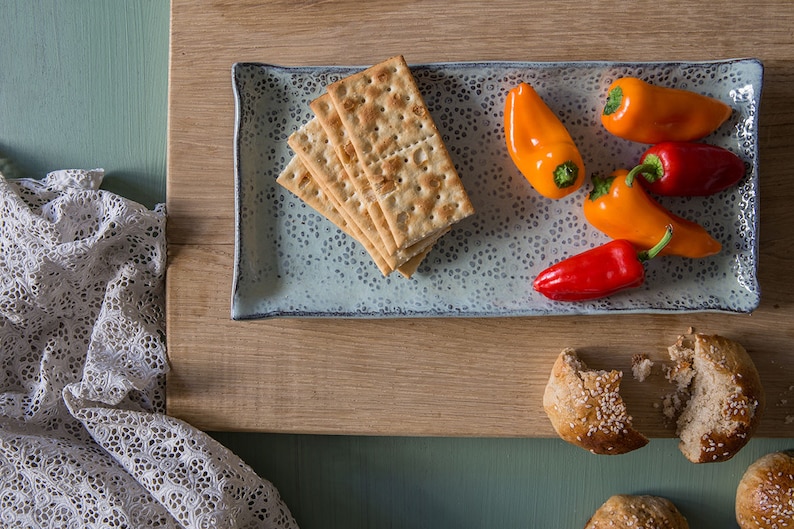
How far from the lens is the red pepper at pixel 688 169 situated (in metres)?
1.70

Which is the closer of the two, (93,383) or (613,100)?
(613,100)

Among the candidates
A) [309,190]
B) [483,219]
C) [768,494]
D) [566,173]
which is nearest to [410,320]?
[483,219]

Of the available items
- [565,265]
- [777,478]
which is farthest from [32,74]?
[777,478]

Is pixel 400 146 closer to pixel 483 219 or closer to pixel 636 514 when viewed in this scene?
pixel 483 219

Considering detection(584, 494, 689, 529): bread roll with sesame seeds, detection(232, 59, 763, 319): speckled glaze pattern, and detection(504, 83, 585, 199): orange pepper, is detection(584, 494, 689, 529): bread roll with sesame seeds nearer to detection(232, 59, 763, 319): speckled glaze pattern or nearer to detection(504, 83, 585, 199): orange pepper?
detection(232, 59, 763, 319): speckled glaze pattern

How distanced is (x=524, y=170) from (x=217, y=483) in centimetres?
120

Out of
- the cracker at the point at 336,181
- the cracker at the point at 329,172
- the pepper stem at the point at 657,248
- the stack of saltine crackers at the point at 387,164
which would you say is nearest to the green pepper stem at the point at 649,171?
the pepper stem at the point at 657,248

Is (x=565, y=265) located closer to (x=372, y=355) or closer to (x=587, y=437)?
(x=587, y=437)

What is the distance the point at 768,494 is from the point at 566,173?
3.51ft

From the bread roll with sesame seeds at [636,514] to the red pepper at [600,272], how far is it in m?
0.62

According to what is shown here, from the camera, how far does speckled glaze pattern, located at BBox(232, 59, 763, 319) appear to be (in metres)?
1.78

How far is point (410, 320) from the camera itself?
1868mm

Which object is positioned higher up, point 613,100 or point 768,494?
point 613,100

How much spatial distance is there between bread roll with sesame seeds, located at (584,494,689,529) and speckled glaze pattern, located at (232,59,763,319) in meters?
0.57
